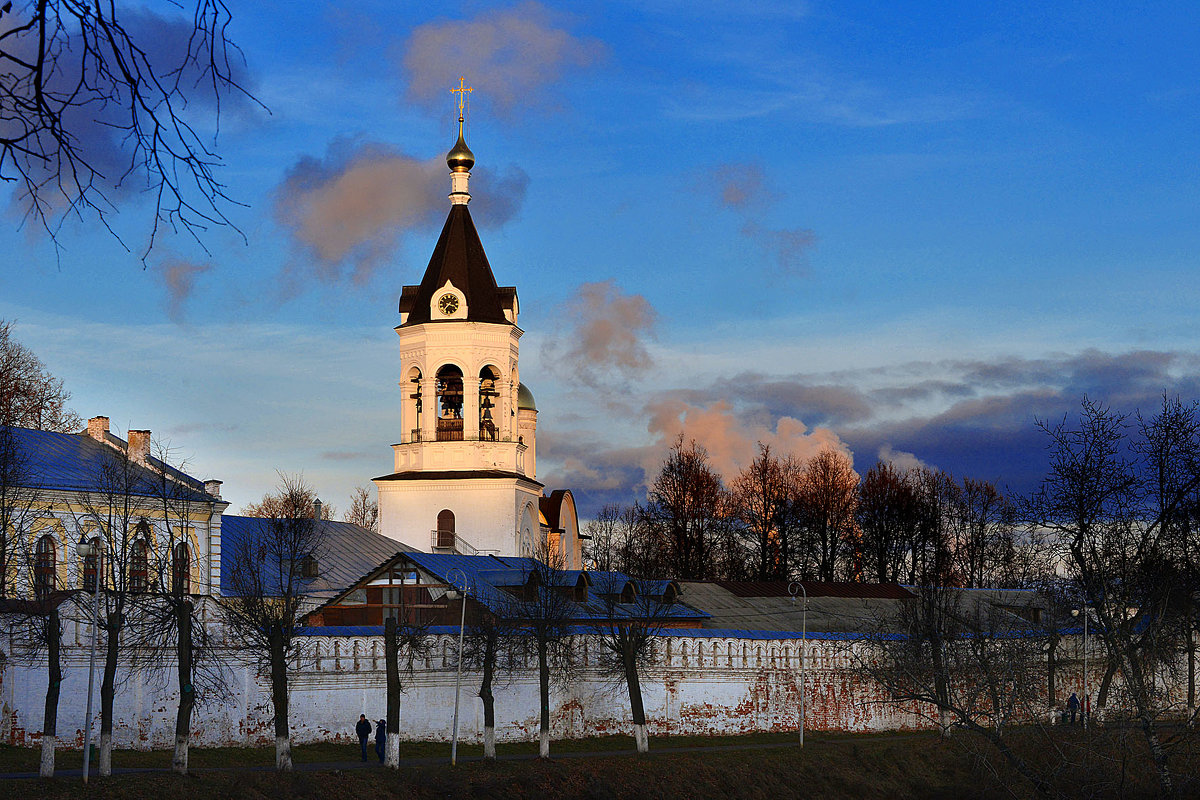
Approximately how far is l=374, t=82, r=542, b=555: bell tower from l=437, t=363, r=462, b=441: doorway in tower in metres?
0.04

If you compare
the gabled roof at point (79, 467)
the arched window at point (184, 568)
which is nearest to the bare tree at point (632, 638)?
the arched window at point (184, 568)

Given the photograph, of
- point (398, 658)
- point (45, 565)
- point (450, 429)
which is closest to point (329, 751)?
point (398, 658)

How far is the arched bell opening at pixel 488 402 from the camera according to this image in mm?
55906

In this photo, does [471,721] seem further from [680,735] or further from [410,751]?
[680,735]

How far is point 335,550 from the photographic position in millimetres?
47125

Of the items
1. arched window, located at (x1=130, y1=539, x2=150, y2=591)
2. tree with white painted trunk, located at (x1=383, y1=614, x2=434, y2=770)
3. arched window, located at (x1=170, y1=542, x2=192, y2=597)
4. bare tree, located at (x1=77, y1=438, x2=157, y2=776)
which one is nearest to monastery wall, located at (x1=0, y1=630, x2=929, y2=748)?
tree with white painted trunk, located at (x1=383, y1=614, x2=434, y2=770)

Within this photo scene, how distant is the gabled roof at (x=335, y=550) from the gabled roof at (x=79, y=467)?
119 inches

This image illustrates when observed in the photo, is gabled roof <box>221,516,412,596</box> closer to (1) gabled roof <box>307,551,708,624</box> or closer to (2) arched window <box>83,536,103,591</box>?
(1) gabled roof <box>307,551,708,624</box>

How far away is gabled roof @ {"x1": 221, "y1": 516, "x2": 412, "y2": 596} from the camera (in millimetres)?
42031

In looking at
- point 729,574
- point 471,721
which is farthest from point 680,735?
point 729,574

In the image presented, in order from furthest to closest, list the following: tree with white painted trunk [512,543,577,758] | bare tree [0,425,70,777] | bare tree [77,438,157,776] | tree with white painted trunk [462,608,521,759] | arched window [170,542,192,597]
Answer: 1. tree with white painted trunk [512,543,577,758]
2. arched window [170,542,192,597]
3. tree with white painted trunk [462,608,521,759]
4. bare tree [0,425,70,777]
5. bare tree [77,438,157,776]

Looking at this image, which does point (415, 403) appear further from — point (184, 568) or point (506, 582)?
point (184, 568)

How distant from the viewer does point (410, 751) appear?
32.8m

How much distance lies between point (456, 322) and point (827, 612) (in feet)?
60.8
